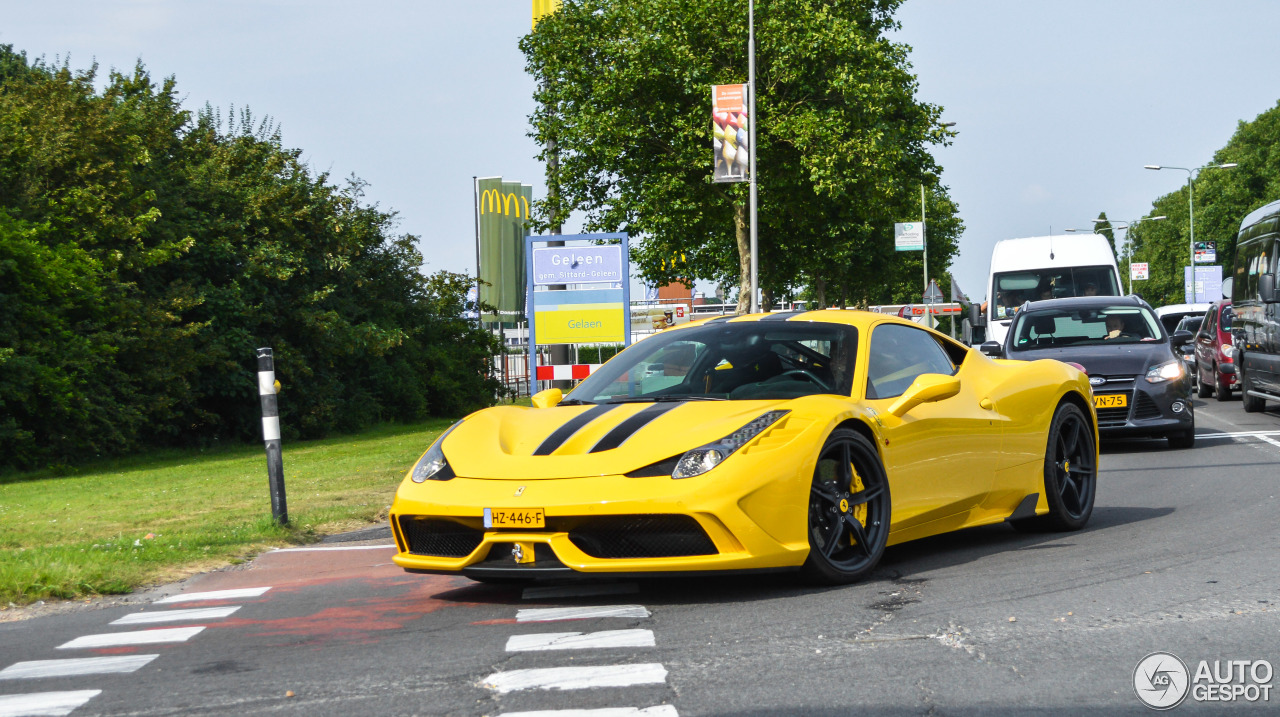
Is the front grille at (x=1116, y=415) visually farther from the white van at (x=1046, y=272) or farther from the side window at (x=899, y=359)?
the white van at (x=1046, y=272)

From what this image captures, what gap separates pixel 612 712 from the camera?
12.8 ft

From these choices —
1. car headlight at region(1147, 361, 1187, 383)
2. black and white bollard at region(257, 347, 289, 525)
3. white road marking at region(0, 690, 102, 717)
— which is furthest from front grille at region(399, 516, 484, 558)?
car headlight at region(1147, 361, 1187, 383)

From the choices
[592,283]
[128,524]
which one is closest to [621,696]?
[128,524]

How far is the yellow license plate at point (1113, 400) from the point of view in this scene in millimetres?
13492

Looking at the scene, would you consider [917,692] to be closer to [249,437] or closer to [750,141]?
[249,437]

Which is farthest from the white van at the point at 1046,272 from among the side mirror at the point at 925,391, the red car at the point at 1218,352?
the side mirror at the point at 925,391

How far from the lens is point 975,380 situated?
747 cm

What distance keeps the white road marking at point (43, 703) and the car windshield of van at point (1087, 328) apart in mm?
12194

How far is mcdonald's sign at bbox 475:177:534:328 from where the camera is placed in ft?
127

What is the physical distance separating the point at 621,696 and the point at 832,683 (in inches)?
25.9

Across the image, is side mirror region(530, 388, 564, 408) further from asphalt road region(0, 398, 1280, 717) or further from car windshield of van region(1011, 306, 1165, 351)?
car windshield of van region(1011, 306, 1165, 351)

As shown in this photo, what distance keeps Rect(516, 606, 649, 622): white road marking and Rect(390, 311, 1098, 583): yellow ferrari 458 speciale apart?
161mm

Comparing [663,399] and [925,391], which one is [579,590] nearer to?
[663,399]

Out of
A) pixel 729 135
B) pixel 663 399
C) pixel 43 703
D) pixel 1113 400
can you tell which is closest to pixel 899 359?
pixel 663 399
